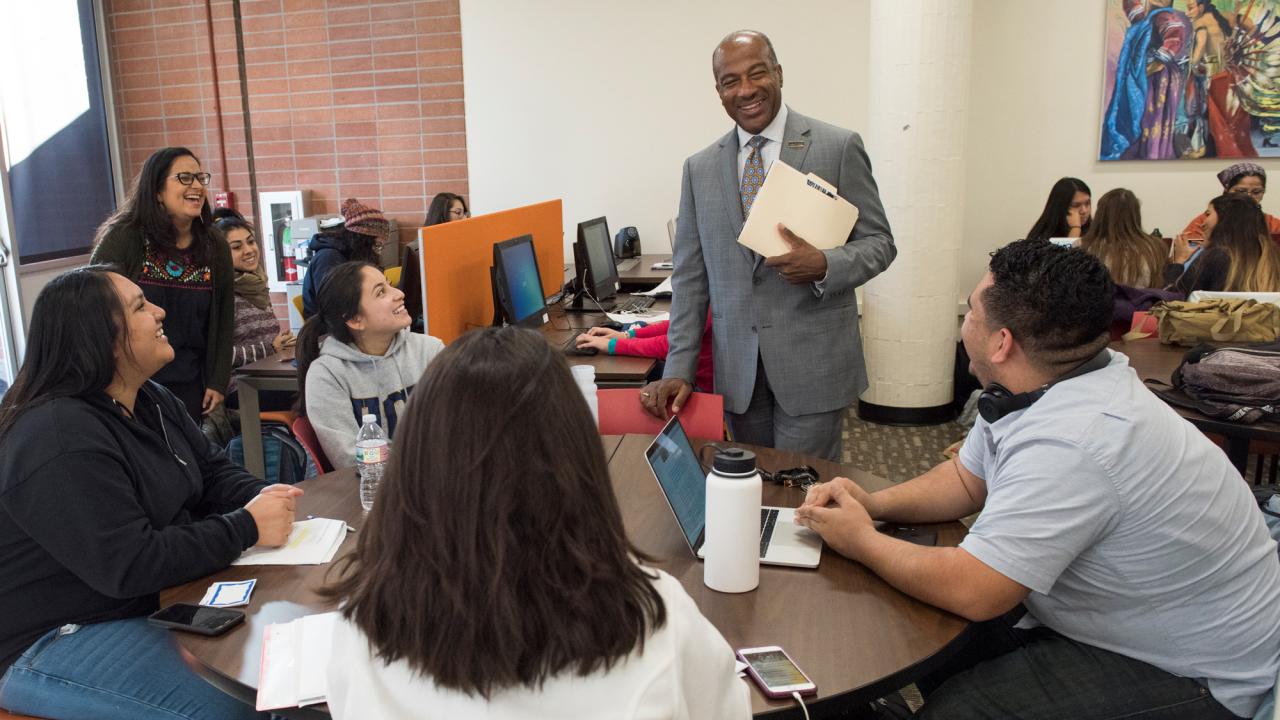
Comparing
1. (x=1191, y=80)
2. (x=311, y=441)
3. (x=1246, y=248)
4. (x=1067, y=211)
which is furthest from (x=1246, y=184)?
(x=311, y=441)

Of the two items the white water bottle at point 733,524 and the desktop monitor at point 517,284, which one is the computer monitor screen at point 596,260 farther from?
the white water bottle at point 733,524

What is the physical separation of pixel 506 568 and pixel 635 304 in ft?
11.2

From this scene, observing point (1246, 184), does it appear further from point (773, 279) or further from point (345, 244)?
point (345, 244)

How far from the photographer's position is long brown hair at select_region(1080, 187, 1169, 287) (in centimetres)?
455

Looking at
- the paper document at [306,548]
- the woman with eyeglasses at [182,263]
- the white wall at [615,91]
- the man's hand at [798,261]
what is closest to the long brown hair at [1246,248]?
the white wall at [615,91]

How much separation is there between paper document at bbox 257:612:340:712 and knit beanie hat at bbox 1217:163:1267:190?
196 inches

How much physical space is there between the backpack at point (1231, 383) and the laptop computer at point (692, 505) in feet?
4.78

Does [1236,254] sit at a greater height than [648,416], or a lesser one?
greater

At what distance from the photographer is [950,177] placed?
14.7 ft

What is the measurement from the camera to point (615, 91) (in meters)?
5.82

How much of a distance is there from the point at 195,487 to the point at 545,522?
4.13ft

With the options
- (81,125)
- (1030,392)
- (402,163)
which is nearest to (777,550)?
(1030,392)

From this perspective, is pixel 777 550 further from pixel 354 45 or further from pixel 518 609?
pixel 354 45

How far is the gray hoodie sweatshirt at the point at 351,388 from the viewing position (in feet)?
8.11
